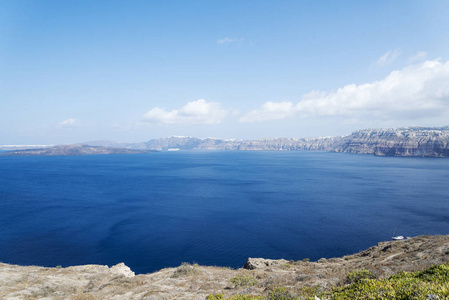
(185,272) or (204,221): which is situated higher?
(185,272)

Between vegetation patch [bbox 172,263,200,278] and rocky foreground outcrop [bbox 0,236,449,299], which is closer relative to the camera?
rocky foreground outcrop [bbox 0,236,449,299]

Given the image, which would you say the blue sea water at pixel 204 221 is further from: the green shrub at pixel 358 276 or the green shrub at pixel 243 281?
the green shrub at pixel 358 276

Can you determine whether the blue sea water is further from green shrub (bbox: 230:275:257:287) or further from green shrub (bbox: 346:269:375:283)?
green shrub (bbox: 346:269:375:283)

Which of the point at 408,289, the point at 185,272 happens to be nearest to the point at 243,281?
the point at 185,272

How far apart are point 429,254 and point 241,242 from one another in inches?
1559

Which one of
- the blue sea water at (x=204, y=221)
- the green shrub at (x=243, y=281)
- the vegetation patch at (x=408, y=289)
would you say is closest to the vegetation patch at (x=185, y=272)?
the green shrub at (x=243, y=281)

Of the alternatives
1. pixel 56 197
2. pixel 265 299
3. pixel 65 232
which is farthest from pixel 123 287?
pixel 56 197


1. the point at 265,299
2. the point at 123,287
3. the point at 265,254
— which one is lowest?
the point at 265,254

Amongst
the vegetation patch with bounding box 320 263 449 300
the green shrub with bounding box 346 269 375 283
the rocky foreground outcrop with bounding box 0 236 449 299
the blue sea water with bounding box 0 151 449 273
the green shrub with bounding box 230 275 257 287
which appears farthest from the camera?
the blue sea water with bounding box 0 151 449 273

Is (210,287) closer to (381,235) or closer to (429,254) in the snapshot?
(429,254)

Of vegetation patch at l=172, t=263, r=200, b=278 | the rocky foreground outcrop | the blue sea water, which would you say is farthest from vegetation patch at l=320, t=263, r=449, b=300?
the blue sea water

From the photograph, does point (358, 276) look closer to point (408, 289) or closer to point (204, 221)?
point (408, 289)

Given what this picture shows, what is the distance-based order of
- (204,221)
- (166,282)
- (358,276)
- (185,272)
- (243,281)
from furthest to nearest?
(204,221)
(185,272)
(166,282)
(243,281)
(358,276)

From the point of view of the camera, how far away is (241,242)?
5788cm
